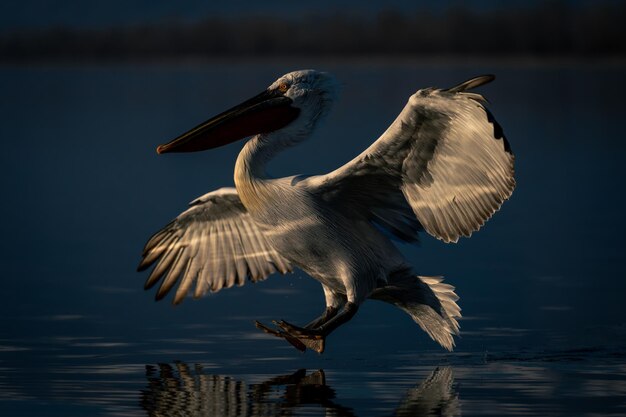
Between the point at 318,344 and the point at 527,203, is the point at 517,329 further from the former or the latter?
the point at 527,203

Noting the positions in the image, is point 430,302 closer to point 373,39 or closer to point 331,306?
point 331,306

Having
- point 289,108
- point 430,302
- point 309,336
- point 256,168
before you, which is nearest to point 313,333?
point 309,336

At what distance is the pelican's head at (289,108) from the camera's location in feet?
29.2

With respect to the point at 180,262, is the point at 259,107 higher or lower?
higher

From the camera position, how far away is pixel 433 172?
27.7ft

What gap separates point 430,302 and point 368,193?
26.9 inches

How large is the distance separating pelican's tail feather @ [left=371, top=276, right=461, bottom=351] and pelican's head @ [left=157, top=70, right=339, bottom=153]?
0.97 m

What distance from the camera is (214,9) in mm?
64125

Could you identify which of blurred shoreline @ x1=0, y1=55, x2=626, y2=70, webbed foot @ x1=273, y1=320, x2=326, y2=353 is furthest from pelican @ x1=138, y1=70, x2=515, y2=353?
blurred shoreline @ x1=0, y1=55, x2=626, y2=70

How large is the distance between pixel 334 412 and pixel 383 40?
39188 mm

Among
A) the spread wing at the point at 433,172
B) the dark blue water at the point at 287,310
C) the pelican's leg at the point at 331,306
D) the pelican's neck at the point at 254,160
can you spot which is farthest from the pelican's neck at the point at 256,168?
the dark blue water at the point at 287,310

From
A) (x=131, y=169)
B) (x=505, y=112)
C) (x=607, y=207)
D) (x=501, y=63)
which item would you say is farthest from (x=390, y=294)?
(x=501, y=63)

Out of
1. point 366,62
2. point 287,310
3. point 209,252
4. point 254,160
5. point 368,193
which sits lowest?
point 366,62

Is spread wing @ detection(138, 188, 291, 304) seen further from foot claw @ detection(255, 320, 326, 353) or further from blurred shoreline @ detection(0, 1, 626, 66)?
blurred shoreline @ detection(0, 1, 626, 66)
